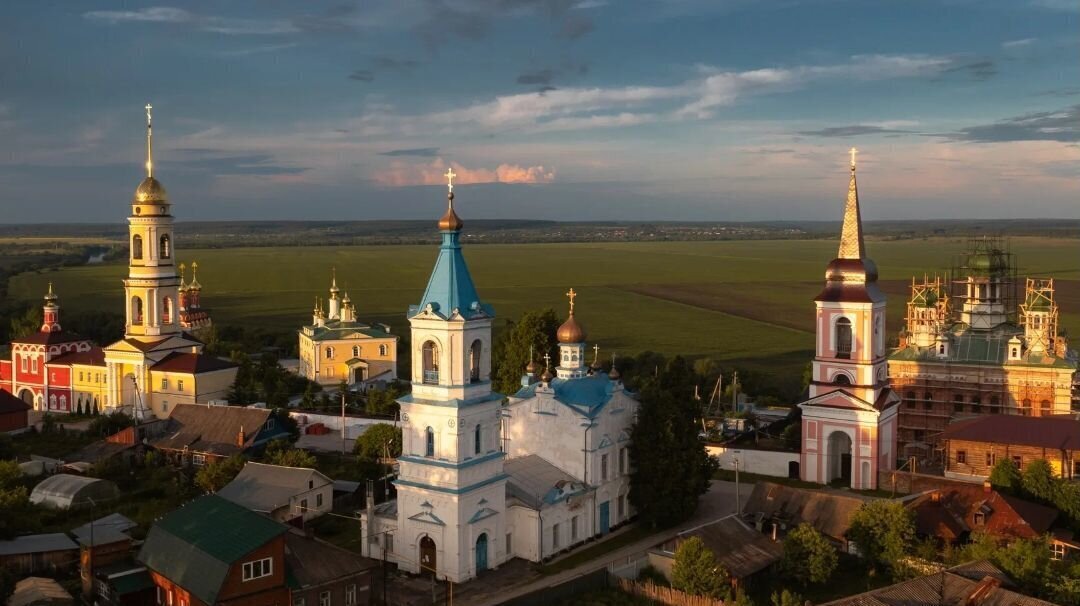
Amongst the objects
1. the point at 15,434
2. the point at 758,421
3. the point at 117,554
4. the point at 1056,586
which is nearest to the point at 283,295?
the point at 15,434

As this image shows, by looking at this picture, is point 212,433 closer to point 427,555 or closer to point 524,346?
point 524,346

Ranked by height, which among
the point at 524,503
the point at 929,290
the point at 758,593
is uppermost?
the point at 929,290

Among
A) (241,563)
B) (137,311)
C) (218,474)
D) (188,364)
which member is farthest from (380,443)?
(137,311)

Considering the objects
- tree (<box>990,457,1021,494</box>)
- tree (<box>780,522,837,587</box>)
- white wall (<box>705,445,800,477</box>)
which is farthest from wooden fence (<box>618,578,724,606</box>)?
white wall (<box>705,445,800,477</box>)

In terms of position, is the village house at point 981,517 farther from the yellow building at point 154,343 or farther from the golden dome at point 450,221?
the yellow building at point 154,343

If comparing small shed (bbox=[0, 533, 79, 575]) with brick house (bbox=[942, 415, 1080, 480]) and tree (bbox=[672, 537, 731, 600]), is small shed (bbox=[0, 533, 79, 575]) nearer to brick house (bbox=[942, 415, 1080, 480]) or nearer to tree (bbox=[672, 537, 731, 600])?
tree (bbox=[672, 537, 731, 600])

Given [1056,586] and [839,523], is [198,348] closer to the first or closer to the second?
[839,523]
